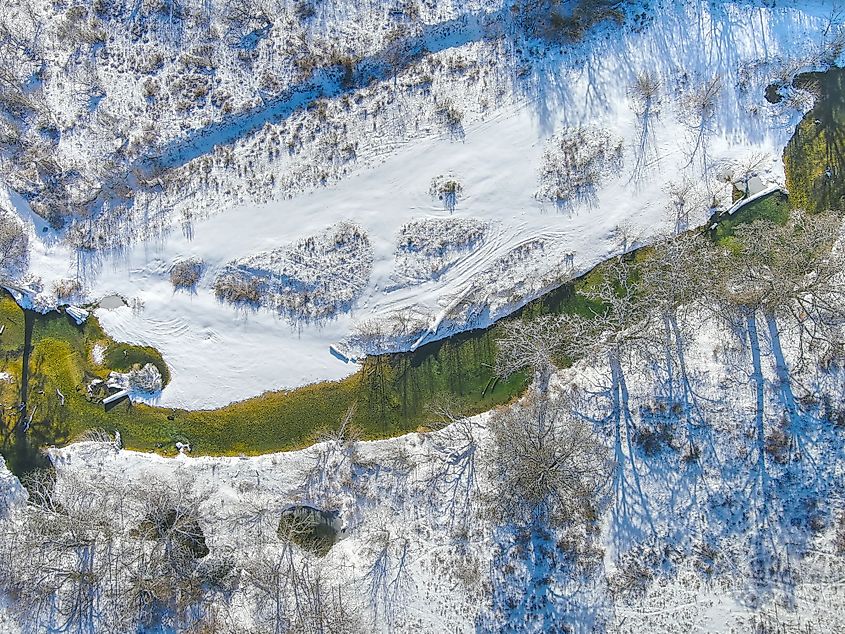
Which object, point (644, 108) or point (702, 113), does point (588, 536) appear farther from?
point (702, 113)

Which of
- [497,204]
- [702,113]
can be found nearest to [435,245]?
[497,204]

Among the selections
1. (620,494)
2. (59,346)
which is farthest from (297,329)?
(620,494)

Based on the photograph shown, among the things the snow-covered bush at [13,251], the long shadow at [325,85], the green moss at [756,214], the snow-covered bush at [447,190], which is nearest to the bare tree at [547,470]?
the snow-covered bush at [447,190]

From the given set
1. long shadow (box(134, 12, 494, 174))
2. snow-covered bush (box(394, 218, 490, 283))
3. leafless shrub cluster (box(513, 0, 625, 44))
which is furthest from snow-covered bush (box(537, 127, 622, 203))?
long shadow (box(134, 12, 494, 174))

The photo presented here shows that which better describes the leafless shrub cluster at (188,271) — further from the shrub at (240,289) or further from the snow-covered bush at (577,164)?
the snow-covered bush at (577,164)

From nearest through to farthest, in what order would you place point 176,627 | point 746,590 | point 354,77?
point 746,590, point 176,627, point 354,77

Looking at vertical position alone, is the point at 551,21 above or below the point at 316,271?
above

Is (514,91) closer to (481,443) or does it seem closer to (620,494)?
(481,443)
